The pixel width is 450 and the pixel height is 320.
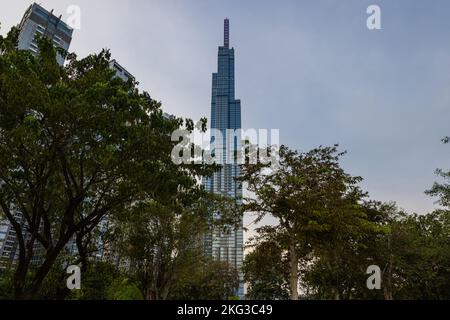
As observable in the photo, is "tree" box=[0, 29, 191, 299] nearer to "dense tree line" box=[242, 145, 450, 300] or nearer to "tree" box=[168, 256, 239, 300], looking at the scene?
"dense tree line" box=[242, 145, 450, 300]

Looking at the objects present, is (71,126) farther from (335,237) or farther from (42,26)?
(42,26)

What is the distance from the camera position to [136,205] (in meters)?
17.2

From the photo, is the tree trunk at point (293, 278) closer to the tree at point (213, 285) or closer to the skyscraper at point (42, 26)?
the tree at point (213, 285)

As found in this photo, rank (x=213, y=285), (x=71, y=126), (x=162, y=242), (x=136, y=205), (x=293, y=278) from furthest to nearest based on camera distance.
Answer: (x=213, y=285)
(x=162, y=242)
(x=293, y=278)
(x=136, y=205)
(x=71, y=126)

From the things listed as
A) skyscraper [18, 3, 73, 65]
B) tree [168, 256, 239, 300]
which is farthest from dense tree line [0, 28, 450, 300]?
skyscraper [18, 3, 73, 65]

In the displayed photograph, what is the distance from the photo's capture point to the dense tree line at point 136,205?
11023 mm

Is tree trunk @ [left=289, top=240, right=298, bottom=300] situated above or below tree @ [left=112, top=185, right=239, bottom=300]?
below

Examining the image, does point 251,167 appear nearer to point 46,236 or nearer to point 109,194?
point 109,194

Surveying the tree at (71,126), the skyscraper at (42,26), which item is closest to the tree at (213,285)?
the tree at (71,126)

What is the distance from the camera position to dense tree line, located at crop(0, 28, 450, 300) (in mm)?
11023

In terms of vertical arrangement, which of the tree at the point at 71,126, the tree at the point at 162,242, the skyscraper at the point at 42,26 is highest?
the skyscraper at the point at 42,26

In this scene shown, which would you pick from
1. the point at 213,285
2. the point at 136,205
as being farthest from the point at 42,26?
the point at 136,205

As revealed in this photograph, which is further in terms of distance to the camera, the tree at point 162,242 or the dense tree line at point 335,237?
the tree at point 162,242

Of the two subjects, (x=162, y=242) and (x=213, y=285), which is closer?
(x=162, y=242)
